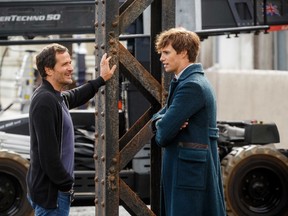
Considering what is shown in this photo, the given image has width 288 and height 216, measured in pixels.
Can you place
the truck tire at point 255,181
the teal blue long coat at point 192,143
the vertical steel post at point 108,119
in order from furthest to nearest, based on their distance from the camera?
the truck tire at point 255,181 < the vertical steel post at point 108,119 < the teal blue long coat at point 192,143

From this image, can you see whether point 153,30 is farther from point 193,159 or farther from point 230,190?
point 230,190

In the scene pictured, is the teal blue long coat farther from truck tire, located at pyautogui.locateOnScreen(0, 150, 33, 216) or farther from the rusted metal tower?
truck tire, located at pyautogui.locateOnScreen(0, 150, 33, 216)

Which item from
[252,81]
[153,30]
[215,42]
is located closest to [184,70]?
[153,30]

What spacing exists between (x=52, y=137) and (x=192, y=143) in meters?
0.89

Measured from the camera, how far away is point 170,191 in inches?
249

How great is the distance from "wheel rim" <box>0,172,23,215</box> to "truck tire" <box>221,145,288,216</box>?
6.78 ft

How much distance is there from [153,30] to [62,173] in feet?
4.32

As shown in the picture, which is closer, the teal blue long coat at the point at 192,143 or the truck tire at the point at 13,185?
the teal blue long coat at the point at 192,143

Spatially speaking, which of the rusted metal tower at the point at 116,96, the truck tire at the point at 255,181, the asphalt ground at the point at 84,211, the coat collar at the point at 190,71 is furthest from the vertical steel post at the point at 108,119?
the asphalt ground at the point at 84,211

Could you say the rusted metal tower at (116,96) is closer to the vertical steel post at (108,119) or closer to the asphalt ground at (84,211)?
the vertical steel post at (108,119)

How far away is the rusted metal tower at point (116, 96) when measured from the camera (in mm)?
6773

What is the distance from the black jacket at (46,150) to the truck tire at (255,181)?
3.73 m

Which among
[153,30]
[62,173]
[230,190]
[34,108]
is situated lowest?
[230,190]

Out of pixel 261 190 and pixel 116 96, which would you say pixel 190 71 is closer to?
pixel 116 96
